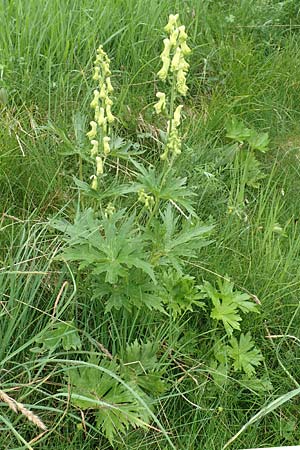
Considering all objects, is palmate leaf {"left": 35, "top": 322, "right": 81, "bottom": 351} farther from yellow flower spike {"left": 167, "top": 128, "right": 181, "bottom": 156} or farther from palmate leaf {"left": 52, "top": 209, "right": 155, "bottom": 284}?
yellow flower spike {"left": 167, "top": 128, "right": 181, "bottom": 156}

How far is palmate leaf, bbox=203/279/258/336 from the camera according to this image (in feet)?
7.73

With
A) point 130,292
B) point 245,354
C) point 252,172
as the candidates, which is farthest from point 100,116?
point 252,172

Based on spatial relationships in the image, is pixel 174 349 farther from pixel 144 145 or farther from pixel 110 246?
pixel 144 145

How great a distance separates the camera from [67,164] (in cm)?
283

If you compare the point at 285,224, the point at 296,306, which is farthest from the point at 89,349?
the point at 285,224

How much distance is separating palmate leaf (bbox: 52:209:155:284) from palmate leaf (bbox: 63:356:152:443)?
0.30 m

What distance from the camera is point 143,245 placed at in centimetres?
212

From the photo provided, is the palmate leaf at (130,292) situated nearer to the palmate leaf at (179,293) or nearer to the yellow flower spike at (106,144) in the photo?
the palmate leaf at (179,293)

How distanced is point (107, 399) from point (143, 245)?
49 centimetres

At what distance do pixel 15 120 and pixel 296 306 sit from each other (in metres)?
1.41

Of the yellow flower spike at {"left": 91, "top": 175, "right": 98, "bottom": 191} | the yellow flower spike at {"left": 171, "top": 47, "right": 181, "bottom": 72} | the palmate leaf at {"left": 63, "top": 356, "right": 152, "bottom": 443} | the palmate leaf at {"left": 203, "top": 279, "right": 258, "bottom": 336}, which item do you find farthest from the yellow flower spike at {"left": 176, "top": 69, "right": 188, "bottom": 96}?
Answer: the palmate leaf at {"left": 63, "top": 356, "right": 152, "bottom": 443}

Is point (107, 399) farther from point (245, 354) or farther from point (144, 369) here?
point (245, 354)

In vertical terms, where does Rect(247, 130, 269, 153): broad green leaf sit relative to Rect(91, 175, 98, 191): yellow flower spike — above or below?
below

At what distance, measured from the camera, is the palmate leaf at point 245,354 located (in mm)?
2301
